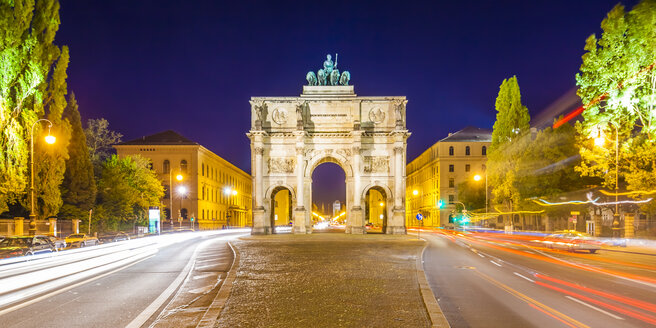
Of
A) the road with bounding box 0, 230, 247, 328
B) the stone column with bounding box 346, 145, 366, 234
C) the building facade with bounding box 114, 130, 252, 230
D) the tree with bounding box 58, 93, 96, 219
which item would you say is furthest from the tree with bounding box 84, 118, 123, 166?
the road with bounding box 0, 230, 247, 328

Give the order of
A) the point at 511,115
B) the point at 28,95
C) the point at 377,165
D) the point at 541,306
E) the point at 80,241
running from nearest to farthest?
the point at 541,306 → the point at 80,241 → the point at 28,95 → the point at 377,165 → the point at 511,115

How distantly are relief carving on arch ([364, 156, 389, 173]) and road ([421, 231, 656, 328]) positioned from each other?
1148 inches

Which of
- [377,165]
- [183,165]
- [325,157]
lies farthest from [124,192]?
[377,165]

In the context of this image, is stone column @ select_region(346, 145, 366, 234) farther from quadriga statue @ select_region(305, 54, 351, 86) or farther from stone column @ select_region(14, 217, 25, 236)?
stone column @ select_region(14, 217, 25, 236)

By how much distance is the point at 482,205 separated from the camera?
80688mm

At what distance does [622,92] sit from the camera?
30188 mm

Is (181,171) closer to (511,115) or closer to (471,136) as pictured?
(511,115)

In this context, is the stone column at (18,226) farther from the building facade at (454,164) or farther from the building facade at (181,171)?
the building facade at (454,164)

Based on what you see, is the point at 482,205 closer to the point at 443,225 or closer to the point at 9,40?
the point at 443,225

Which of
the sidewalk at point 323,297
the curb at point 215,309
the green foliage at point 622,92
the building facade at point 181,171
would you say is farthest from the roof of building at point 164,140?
the curb at point 215,309

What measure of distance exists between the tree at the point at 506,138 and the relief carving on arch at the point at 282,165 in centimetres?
2181

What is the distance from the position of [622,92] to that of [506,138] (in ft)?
76.7

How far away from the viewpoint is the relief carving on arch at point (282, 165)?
4906 cm

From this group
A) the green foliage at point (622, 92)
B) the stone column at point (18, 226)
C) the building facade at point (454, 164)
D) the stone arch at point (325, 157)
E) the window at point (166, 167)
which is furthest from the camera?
the building facade at point (454, 164)
